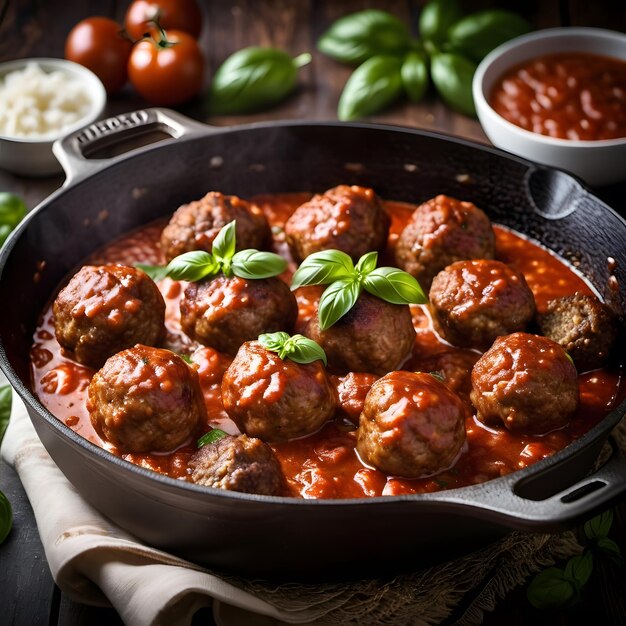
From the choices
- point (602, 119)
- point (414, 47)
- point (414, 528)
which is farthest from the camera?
point (414, 47)

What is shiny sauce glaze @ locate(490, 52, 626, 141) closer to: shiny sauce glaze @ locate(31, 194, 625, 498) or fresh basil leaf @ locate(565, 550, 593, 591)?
shiny sauce glaze @ locate(31, 194, 625, 498)

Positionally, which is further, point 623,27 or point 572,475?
point 623,27

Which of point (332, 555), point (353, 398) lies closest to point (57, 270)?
point (353, 398)

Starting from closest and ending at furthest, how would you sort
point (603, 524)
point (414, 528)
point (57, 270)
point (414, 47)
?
point (414, 528), point (603, 524), point (57, 270), point (414, 47)

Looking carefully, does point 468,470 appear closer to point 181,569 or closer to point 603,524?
point 603,524

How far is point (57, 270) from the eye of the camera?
4.91m

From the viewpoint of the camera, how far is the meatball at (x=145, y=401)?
368 cm

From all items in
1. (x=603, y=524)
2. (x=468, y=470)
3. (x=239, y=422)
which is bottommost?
(x=603, y=524)

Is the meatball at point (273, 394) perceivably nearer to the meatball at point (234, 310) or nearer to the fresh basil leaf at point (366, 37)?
the meatball at point (234, 310)

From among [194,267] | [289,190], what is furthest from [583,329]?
[289,190]

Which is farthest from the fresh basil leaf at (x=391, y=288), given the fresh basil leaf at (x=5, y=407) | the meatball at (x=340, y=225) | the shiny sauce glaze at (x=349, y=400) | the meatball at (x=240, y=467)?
the fresh basil leaf at (x=5, y=407)

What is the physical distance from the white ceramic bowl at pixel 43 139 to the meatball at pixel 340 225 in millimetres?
1501

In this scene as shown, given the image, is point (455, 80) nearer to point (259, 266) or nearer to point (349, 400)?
point (259, 266)

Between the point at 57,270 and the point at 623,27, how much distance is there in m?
4.44
